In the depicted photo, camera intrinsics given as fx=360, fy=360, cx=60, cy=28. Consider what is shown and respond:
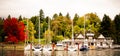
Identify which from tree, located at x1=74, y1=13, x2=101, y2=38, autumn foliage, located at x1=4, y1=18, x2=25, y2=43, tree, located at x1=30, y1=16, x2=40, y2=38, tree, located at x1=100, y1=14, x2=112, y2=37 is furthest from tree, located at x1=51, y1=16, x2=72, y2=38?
autumn foliage, located at x1=4, y1=18, x2=25, y2=43

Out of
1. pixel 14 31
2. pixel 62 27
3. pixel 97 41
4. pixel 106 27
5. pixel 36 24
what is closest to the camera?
pixel 14 31

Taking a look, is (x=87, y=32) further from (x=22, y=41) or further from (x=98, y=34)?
(x=22, y=41)

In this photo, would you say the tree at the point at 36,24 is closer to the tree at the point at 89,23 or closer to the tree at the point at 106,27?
the tree at the point at 89,23

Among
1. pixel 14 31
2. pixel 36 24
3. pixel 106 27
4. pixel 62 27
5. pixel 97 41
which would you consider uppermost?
pixel 36 24

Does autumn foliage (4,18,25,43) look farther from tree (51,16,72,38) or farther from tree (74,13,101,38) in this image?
tree (74,13,101,38)

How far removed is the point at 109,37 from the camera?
12825 cm

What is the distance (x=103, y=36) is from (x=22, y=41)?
29804 mm

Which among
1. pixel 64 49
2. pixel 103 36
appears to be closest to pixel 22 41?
pixel 64 49

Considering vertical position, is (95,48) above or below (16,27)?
below

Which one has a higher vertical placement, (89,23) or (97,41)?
(89,23)

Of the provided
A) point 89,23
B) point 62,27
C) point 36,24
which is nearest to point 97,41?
point 89,23

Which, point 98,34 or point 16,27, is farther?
point 98,34

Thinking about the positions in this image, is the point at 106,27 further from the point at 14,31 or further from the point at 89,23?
the point at 14,31

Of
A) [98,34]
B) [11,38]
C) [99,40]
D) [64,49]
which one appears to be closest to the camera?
[64,49]
